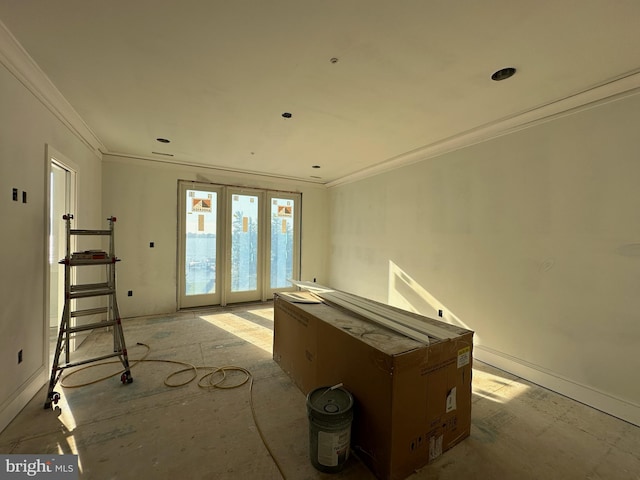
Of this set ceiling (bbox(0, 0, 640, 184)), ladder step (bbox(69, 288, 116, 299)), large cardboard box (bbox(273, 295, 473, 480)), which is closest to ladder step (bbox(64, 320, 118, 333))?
ladder step (bbox(69, 288, 116, 299))

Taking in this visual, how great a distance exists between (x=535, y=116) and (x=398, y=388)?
297 cm

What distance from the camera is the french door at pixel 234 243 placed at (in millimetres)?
5051

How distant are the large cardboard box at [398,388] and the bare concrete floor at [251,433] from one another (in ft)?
0.48

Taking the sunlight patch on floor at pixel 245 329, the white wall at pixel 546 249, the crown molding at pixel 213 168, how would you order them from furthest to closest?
the crown molding at pixel 213 168
the sunlight patch on floor at pixel 245 329
the white wall at pixel 546 249

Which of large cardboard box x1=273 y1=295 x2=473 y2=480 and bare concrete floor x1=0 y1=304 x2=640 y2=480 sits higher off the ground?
large cardboard box x1=273 y1=295 x2=473 y2=480

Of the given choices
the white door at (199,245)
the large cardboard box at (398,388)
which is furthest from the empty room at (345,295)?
the white door at (199,245)

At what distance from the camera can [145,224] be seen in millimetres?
4652

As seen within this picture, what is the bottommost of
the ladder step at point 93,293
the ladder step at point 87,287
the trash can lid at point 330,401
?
the trash can lid at point 330,401

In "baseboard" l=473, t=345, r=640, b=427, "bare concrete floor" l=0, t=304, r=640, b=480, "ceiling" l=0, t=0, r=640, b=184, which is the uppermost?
"ceiling" l=0, t=0, r=640, b=184

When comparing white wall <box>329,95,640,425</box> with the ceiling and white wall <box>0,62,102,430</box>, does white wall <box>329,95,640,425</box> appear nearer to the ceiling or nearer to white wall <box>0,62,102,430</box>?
the ceiling

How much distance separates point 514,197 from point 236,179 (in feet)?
15.1

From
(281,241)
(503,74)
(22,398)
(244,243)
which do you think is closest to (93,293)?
(22,398)

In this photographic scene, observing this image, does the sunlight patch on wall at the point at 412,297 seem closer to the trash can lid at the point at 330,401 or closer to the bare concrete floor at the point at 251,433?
the bare concrete floor at the point at 251,433

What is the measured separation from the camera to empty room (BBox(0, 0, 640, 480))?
5.34 ft
